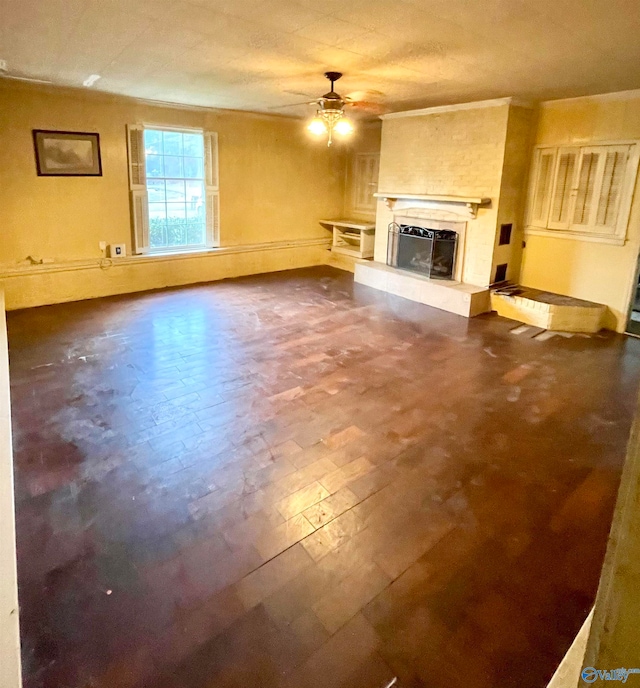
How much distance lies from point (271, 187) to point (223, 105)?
1567 millimetres

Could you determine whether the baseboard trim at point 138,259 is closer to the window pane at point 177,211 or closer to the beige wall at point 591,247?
the window pane at point 177,211

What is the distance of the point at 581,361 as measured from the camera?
4512 mm

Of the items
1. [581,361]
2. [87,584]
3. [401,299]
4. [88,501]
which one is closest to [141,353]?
[88,501]

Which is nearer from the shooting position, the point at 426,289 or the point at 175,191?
the point at 426,289

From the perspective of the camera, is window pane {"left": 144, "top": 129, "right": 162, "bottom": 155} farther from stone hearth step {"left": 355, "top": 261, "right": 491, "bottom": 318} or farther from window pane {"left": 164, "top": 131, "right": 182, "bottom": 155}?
stone hearth step {"left": 355, "top": 261, "right": 491, "bottom": 318}

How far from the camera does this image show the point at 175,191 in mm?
6652

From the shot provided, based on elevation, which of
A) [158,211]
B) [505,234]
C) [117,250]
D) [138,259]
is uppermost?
[158,211]

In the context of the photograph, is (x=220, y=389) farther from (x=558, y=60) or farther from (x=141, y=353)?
(x=558, y=60)

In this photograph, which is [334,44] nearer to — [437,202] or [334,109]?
[334,109]

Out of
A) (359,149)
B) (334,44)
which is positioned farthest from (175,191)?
(334,44)

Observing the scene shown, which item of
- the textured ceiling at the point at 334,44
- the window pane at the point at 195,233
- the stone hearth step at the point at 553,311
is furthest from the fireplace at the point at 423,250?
the window pane at the point at 195,233

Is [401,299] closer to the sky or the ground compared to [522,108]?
closer to the ground

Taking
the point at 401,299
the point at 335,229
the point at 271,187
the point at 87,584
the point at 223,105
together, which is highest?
the point at 223,105

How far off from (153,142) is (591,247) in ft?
18.9
